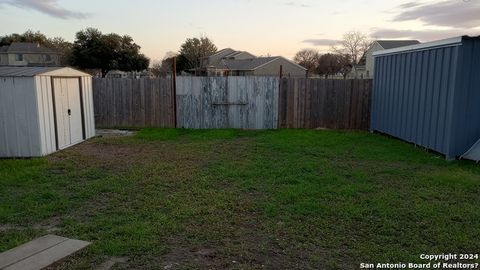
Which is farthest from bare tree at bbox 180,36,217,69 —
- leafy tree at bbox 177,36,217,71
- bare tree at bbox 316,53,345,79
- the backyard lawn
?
the backyard lawn

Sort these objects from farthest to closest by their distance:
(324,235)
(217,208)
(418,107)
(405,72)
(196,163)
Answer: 1. (405,72)
2. (418,107)
3. (196,163)
4. (217,208)
5. (324,235)

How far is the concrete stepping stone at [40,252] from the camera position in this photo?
3.45 metres

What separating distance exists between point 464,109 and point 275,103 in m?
5.92

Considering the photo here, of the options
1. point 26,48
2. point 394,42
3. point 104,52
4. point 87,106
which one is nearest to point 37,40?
point 26,48

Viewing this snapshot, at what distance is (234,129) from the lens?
1239 cm

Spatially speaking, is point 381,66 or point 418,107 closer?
point 418,107

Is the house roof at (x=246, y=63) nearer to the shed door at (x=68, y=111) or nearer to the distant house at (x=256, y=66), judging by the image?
the distant house at (x=256, y=66)

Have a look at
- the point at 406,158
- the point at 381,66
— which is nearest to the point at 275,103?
the point at 381,66

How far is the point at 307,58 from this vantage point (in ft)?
232

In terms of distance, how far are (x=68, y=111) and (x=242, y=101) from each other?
5294 millimetres

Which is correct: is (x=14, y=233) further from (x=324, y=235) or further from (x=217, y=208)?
(x=324, y=235)

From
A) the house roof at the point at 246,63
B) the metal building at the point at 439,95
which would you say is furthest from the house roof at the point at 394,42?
the metal building at the point at 439,95

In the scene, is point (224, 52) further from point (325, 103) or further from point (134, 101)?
point (325, 103)

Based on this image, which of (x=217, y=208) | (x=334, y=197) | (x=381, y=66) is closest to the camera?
(x=217, y=208)
